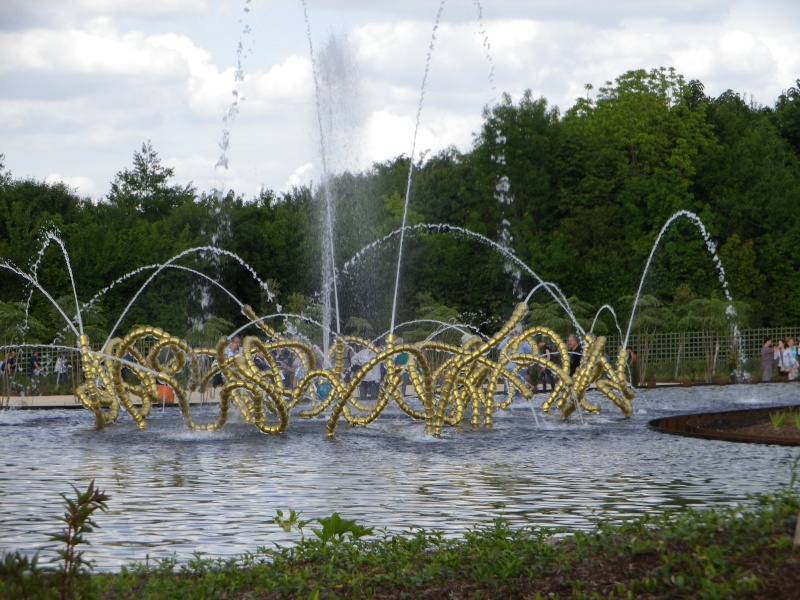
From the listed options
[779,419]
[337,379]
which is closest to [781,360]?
[779,419]

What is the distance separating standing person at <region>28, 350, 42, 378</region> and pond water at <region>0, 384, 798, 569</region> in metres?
13.5

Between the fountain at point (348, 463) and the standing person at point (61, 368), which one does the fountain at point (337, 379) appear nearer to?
the fountain at point (348, 463)

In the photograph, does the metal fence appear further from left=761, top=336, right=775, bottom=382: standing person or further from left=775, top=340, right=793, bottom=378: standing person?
left=775, top=340, right=793, bottom=378: standing person

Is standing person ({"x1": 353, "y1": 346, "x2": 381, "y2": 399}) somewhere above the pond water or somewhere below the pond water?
above

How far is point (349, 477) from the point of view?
1287 cm

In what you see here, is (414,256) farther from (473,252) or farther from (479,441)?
(479,441)

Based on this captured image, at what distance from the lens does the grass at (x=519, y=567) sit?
6293 millimetres

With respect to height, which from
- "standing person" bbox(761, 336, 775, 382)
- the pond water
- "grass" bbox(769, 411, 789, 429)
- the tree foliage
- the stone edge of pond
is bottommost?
the pond water

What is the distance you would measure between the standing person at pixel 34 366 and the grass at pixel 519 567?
27171 millimetres

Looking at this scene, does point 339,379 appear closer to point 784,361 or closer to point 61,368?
point 61,368

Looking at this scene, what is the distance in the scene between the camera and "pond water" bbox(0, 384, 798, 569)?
31.4 ft

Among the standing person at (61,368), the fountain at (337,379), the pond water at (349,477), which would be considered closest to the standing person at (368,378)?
the fountain at (337,379)

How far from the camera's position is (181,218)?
68250 mm

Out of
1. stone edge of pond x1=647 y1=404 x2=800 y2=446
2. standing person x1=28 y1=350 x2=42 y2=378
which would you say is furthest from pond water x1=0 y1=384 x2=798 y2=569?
standing person x1=28 y1=350 x2=42 y2=378
